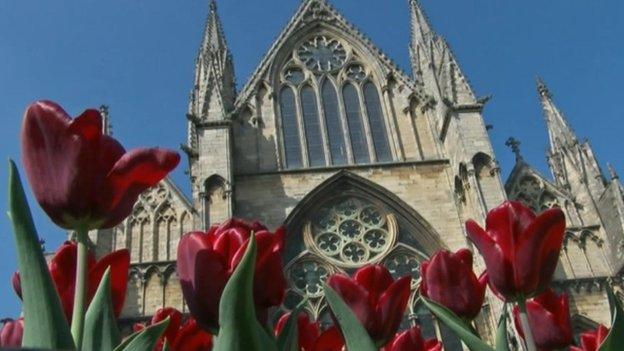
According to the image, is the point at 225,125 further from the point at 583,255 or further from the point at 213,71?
the point at 583,255

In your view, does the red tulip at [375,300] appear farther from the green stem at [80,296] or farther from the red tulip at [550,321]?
the green stem at [80,296]

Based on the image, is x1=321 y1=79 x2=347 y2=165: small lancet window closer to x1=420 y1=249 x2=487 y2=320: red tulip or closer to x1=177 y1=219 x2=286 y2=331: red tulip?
x1=420 y1=249 x2=487 y2=320: red tulip

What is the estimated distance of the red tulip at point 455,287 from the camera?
1879 mm

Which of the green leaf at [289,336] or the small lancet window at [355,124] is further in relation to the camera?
the small lancet window at [355,124]

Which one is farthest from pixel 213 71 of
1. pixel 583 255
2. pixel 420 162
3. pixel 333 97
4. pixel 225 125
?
pixel 583 255

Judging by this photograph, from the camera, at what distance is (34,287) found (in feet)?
3.72

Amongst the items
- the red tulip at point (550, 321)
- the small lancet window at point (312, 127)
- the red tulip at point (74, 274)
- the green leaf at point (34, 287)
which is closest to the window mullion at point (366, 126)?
the small lancet window at point (312, 127)

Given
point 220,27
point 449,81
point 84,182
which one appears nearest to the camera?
point 84,182

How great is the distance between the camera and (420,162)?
1575 centimetres

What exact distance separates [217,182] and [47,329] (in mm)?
13134

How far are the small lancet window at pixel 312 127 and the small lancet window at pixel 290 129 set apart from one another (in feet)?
0.81

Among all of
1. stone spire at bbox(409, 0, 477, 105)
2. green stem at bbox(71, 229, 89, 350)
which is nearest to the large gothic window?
stone spire at bbox(409, 0, 477, 105)

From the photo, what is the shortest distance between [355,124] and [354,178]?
1953mm

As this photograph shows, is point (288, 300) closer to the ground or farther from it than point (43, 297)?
farther from it
